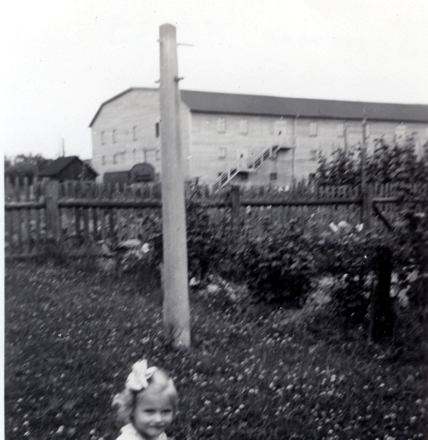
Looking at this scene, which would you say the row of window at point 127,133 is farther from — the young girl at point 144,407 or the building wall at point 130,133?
the young girl at point 144,407

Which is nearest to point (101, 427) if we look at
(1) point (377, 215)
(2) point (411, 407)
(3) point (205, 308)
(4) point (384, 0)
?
(3) point (205, 308)

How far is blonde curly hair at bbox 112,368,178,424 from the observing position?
1952mm

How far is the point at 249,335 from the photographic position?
2.20 metres

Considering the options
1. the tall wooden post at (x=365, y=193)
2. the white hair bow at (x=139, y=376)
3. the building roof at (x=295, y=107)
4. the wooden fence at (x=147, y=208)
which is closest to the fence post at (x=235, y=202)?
the wooden fence at (x=147, y=208)

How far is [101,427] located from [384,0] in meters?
2.07

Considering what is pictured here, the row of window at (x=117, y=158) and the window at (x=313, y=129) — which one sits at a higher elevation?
the window at (x=313, y=129)

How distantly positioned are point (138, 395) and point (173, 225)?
67cm

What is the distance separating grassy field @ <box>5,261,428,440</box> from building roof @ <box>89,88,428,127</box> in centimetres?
75

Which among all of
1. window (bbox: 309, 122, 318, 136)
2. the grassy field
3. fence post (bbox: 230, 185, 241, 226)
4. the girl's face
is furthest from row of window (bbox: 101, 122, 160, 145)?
the girl's face

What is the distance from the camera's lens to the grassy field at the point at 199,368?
2.01m

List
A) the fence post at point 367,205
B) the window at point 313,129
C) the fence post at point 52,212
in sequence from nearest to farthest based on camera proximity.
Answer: the fence post at point 52,212, the window at point 313,129, the fence post at point 367,205

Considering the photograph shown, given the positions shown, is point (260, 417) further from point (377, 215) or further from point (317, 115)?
point (317, 115)

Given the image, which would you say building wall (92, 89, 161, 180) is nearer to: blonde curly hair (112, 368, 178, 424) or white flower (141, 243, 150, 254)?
white flower (141, 243, 150, 254)

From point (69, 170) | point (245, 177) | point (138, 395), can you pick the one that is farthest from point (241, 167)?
point (138, 395)
